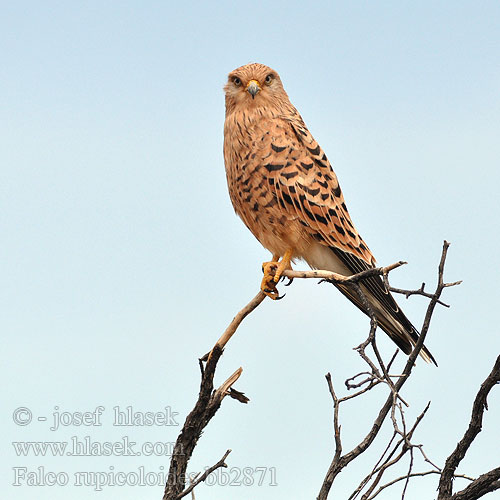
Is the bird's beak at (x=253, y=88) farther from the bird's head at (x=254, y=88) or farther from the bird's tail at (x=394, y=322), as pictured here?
the bird's tail at (x=394, y=322)

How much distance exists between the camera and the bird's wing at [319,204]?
448 cm

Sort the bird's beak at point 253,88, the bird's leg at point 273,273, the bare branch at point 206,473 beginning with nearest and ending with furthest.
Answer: the bare branch at point 206,473 < the bird's leg at point 273,273 < the bird's beak at point 253,88

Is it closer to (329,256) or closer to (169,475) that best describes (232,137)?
(329,256)

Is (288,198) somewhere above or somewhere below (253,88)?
below

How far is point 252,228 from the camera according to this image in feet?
15.3

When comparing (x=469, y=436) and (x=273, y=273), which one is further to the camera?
(x=273, y=273)

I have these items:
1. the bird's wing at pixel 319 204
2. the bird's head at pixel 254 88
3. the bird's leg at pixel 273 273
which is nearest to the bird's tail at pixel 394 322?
the bird's wing at pixel 319 204

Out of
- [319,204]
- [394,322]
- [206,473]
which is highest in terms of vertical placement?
[319,204]

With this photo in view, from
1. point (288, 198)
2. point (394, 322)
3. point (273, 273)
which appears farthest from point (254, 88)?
point (394, 322)

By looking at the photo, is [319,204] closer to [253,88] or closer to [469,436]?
[253,88]

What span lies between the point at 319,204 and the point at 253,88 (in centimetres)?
89

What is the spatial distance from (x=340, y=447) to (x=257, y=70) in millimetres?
2577

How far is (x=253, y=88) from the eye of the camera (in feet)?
15.4

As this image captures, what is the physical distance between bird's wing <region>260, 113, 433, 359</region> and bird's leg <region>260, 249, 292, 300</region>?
0.24 m
